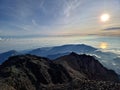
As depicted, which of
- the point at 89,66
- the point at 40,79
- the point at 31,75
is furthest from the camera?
the point at 89,66

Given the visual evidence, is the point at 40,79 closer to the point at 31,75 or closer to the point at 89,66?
the point at 31,75

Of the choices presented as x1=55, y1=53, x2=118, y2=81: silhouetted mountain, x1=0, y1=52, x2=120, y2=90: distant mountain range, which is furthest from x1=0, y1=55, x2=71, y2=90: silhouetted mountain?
x1=55, y1=53, x2=118, y2=81: silhouetted mountain

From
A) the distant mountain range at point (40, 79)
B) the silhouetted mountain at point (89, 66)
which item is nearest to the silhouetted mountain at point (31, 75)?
the distant mountain range at point (40, 79)

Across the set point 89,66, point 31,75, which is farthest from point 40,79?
point 89,66

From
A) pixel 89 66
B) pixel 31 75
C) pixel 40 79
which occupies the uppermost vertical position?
pixel 31 75

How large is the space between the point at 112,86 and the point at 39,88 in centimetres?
2742

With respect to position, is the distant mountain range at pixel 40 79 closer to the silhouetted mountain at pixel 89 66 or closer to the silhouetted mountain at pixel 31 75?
the silhouetted mountain at pixel 31 75

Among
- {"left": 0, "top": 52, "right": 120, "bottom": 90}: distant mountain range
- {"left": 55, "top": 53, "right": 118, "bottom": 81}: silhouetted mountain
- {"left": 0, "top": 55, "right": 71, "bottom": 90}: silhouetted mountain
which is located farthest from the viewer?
{"left": 55, "top": 53, "right": 118, "bottom": 81}: silhouetted mountain

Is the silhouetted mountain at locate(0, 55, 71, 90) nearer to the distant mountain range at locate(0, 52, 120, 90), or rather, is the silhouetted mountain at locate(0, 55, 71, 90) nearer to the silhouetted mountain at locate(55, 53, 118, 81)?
the distant mountain range at locate(0, 52, 120, 90)

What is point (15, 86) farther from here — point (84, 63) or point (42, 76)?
point (84, 63)

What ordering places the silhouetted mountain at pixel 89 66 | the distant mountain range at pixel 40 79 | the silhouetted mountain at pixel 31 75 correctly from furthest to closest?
the silhouetted mountain at pixel 89 66
the silhouetted mountain at pixel 31 75
the distant mountain range at pixel 40 79

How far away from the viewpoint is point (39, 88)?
6981cm

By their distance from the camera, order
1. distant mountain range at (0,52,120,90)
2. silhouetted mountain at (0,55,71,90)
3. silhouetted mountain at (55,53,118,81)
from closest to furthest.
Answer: distant mountain range at (0,52,120,90), silhouetted mountain at (0,55,71,90), silhouetted mountain at (55,53,118,81)

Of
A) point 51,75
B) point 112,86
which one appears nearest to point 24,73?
point 51,75
